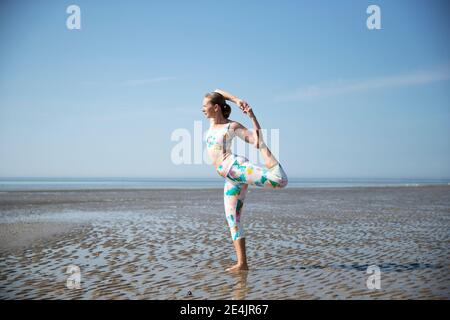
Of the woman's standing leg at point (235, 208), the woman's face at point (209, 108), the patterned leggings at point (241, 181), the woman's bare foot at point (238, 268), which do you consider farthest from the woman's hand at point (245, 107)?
the woman's bare foot at point (238, 268)

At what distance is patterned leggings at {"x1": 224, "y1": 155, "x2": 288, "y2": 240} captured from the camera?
6.12m

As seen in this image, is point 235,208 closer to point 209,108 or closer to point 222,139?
point 222,139

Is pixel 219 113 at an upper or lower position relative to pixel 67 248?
upper

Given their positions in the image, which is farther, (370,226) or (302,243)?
(370,226)

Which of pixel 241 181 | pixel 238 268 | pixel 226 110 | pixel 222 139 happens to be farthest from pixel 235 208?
pixel 226 110

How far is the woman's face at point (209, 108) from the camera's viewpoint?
6.69 metres

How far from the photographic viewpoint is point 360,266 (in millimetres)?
6797

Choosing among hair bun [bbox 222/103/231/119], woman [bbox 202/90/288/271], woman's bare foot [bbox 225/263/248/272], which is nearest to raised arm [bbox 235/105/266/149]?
woman [bbox 202/90/288/271]

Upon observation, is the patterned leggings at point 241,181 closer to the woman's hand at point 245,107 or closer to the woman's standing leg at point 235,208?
the woman's standing leg at point 235,208

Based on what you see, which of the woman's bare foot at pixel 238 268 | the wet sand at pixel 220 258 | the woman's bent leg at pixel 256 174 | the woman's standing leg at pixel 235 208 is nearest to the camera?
the wet sand at pixel 220 258

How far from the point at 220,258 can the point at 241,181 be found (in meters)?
1.92
